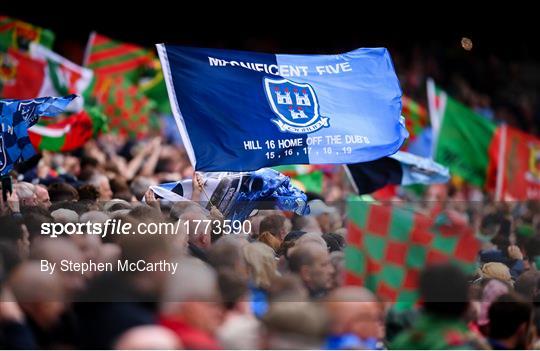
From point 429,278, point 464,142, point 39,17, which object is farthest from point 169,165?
point 39,17

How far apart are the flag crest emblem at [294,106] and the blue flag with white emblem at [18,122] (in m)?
1.47

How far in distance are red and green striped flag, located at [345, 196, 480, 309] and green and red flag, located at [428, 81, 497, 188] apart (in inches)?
353

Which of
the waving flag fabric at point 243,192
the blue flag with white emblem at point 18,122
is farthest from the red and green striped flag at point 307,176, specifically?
the blue flag with white emblem at point 18,122

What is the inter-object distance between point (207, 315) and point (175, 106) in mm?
3359

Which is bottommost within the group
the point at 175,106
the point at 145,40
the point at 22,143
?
the point at 145,40

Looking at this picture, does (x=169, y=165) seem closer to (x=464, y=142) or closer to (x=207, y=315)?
(x=464, y=142)

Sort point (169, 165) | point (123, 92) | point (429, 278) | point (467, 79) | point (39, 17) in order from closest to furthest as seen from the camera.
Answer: point (429, 278) → point (169, 165) → point (123, 92) → point (39, 17) → point (467, 79)

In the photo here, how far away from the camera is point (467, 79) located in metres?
28.0

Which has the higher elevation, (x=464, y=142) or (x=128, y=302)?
(x=128, y=302)

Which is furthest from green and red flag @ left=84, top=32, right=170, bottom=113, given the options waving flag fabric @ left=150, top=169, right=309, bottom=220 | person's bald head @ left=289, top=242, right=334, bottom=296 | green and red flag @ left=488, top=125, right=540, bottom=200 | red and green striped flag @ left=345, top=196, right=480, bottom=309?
red and green striped flag @ left=345, top=196, right=480, bottom=309

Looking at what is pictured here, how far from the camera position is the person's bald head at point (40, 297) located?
5.18m

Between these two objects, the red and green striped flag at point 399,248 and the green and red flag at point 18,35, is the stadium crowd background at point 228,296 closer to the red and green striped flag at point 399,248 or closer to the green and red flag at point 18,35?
the red and green striped flag at point 399,248

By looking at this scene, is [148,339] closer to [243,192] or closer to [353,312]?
[353,312]
